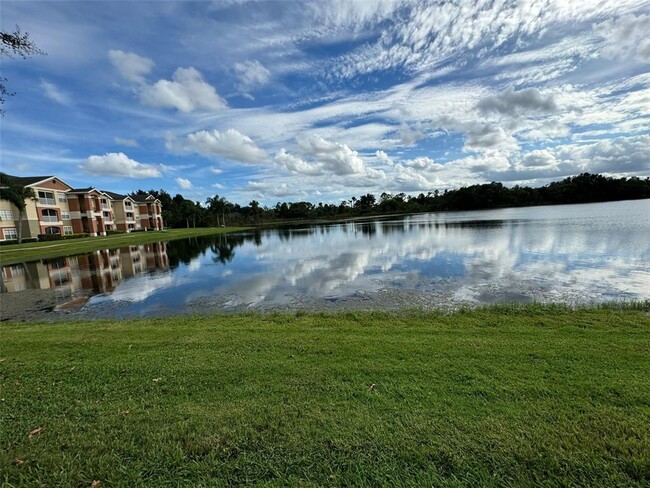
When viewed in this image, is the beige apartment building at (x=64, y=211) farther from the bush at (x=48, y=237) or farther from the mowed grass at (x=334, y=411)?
the mowed grass at (x=334, y=411)

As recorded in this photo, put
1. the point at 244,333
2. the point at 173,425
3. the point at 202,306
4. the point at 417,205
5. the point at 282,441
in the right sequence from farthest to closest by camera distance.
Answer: the point at 417,205 → the point at 202,306 → the point at 244,333 → the point at 173,425 → the point at 282,441

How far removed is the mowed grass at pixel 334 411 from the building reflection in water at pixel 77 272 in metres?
12.5

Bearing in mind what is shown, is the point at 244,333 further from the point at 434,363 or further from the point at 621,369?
the point at 621,369

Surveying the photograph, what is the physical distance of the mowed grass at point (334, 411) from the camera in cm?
291

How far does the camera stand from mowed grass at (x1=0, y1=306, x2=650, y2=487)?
2910 mm

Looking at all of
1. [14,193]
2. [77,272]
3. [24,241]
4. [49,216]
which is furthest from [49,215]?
[77,272]

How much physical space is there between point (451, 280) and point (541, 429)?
37.8ft

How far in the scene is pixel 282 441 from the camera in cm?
327

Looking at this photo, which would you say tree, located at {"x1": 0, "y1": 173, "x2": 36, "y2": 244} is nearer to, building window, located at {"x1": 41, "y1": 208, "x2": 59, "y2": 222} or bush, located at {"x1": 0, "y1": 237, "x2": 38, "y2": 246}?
bush, located at {"x1": 0, "y1": 237, "x2": 38, "y2": 246}

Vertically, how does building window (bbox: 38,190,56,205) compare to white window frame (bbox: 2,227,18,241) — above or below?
above

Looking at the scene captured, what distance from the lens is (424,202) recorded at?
155750 mm

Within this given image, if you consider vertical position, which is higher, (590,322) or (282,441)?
(282,441)

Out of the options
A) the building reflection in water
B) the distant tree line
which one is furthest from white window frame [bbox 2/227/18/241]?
the distant tree line

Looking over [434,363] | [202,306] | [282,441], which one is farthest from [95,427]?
[202,306]
